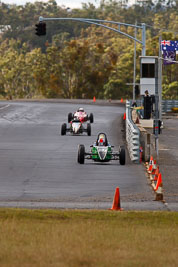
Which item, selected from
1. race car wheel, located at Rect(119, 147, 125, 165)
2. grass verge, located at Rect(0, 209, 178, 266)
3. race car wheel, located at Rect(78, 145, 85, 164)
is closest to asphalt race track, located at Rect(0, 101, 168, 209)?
race car wheel, located at Rect(119, 147, 125, 165)

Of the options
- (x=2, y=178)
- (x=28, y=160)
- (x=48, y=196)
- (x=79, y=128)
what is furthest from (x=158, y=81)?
(x=48, y=196)

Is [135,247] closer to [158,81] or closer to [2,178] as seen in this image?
[2,178]

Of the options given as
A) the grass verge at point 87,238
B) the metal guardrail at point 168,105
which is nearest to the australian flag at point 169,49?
the metal guardrail at point 168,105

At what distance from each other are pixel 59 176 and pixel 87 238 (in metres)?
13.7

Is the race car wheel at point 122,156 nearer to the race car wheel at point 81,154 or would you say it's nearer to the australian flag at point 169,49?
the race car wheel at point 81,154

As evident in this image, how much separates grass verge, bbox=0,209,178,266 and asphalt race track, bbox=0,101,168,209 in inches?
109

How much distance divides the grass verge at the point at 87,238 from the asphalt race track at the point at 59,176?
2767 mm

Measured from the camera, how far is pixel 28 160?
3147 centimetres

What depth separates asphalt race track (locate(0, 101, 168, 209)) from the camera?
20672mm

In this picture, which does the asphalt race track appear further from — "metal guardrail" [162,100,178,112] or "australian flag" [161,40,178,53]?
"metal guardrail" [162,100,178,112]

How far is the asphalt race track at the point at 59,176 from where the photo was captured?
20672 millimetres

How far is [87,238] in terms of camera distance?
40.8 feet

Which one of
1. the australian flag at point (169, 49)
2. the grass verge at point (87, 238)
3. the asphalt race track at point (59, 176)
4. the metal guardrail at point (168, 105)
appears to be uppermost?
the australian flag at point (169, 49)

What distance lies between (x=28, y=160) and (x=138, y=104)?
163ft
